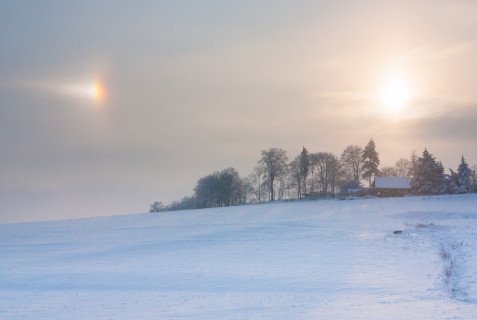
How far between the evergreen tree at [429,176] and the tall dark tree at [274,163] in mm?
33069

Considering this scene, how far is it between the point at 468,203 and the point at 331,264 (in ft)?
149

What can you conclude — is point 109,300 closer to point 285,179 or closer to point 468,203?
point 468,203

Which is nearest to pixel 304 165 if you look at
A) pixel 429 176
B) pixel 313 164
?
pixel 313 164

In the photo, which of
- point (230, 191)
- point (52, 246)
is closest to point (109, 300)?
point (52, 246)

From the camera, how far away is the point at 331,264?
98.4 ft

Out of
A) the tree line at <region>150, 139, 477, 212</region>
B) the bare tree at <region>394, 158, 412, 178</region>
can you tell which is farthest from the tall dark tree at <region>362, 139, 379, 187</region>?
the bare tree at <region>394, 158, 412, 178</region>

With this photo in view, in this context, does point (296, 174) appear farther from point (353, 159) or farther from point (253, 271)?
point (253, 271)

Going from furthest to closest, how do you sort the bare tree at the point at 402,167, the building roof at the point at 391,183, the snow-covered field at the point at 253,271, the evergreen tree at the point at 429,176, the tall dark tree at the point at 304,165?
1. the bare tree at the point at 402,167
2. the tall dark tree at the point at 304,165
3. the building roof at the point at 391,183
4. the evergreen tree at the point at 429,176
5. the snow-covered field at the point at 253,271

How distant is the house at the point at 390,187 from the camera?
9862cm

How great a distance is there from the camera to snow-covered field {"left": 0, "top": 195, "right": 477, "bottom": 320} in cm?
2003

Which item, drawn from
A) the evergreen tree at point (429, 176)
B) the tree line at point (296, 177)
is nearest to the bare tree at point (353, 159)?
the tree line at point (296, 177)

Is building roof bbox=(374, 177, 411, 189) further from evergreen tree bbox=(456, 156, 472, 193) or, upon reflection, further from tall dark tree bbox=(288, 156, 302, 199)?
tall dark tree bbox=(288, 156, 302, 199)

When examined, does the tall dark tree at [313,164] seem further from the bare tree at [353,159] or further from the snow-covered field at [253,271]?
the snow-covered field at [253,271]

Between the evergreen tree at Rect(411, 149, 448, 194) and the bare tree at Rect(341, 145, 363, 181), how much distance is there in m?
24.4
